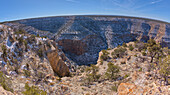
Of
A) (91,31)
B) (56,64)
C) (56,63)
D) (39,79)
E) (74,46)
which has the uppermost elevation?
(91,31)

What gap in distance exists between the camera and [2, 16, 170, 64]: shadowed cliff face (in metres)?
44.3

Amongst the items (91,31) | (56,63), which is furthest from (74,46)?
(56,63)

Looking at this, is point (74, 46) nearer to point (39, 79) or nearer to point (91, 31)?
point (91, 31)

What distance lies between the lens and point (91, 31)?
167 ft

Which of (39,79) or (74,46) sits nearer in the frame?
(39,79)

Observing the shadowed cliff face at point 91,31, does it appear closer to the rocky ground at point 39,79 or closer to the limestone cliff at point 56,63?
the limestone cliff at point 56,63

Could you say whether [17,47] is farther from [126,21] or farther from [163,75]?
[126,21]

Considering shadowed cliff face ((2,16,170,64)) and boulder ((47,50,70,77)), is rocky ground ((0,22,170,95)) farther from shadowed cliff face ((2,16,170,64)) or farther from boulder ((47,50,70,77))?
shadowed cliff face ((2,16,170,64))

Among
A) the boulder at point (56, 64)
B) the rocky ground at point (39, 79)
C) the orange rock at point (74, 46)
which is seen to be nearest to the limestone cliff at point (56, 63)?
the boulder at point (56, 64)

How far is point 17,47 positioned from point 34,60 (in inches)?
103

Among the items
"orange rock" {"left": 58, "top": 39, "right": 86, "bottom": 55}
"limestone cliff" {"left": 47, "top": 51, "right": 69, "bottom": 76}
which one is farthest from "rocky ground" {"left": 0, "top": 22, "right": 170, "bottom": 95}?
"orange rock" {"left": 58, "top": 39, "right": 86, "bottom": 55}

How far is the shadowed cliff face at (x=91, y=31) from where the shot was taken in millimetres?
44312

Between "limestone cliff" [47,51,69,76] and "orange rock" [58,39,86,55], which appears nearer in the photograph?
"limestone cliff" [47,51,69,76]

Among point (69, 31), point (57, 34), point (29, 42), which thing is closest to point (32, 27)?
point (57, 34)
